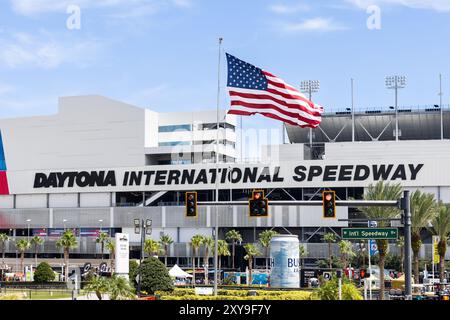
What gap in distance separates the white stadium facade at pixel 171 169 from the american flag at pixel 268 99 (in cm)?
7712

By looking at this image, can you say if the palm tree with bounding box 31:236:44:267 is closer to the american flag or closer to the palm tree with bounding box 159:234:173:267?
the palm tree with bounding box 159:234:173:267

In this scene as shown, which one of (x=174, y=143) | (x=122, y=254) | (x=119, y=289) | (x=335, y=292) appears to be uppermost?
(x=174, y=143)

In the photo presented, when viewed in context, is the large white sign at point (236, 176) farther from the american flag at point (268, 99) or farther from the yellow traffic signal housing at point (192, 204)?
the yellow traffic signal housing at point (192, 204)

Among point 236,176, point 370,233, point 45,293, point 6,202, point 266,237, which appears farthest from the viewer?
point 6,202

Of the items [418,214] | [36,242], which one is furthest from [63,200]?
[418,214]

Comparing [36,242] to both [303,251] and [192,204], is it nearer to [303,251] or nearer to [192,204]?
[303,251]

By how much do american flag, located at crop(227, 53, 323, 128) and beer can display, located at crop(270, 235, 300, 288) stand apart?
72.3 ft

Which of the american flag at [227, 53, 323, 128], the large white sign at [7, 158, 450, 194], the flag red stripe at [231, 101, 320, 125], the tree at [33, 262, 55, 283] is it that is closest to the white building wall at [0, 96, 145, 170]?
the large white sign at [7, 158, 450, 194]

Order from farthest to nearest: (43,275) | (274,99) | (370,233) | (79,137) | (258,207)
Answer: (79,137), (43,275), (274,99), (258,207), (370,233)

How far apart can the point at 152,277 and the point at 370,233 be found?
2852 cm

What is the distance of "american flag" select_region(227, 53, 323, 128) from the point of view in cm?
5066

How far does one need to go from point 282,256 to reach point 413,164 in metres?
59.6

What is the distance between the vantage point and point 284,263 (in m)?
71.8

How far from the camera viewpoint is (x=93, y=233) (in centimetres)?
13925
